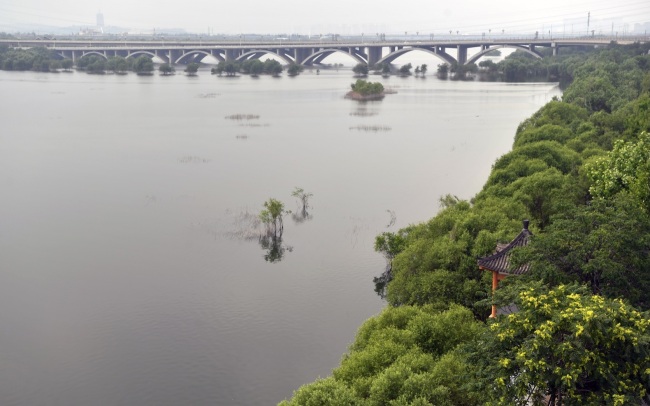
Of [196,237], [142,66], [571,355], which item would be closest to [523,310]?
[571,355]

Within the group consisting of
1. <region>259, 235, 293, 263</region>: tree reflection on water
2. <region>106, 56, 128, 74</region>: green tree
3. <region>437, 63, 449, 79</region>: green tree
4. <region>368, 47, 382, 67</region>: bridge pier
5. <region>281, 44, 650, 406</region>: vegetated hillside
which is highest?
<region>368, 47, 382, 67</region>: bridge pier

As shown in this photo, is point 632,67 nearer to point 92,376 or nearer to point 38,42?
point 92,376

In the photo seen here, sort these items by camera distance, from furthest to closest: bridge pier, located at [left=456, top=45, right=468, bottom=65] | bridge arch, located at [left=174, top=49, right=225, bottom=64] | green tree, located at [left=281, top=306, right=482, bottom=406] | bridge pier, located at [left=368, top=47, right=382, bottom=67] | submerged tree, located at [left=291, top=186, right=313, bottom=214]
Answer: bridge arch, located at [left=174, top=49, right=225, bottom=64] < bridge pier, located at [left=368, top=47, right=382, bottom=67] < bridge pier, located at [left=456, top=45, right=468, bottom=65] < submerged tree, located at [left=291, top=186, right=313, bottom=214] < green tree, located at [left=281, top=306, right=482, bottom=406]

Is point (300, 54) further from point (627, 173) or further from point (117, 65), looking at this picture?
point (627, 173)

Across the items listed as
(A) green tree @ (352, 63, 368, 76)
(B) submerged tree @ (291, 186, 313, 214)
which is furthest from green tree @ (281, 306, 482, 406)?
(A) green tree @ (352, 63, 368, 76)

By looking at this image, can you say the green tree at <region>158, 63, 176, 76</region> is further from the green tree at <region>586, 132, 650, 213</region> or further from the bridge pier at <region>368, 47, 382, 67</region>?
the green tree at <region>586, 132, 650, 213</region>

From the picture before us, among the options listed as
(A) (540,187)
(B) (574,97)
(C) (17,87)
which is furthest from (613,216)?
(C) (17,87)
